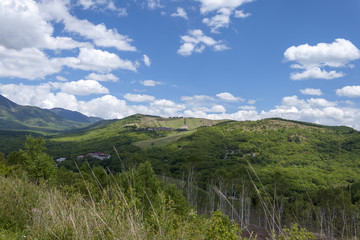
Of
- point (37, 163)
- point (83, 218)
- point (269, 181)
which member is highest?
point (83, 218)

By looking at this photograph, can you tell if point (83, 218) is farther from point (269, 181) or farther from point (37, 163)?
point (269, 181)

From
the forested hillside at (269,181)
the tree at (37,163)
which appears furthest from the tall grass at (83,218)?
the tree at (37,163)

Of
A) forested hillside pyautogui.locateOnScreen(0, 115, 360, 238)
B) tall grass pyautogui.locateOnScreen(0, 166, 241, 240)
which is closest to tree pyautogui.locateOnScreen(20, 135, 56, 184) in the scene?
forested hillside pyautogui.locateOnScreen(0, 115, 360, 238)

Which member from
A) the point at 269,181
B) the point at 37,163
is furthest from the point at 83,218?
the point at 269,181

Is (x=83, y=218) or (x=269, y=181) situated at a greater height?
(x=83, y=218)

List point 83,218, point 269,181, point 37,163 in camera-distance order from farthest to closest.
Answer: point 269,181 → point 37,163 → point 83,218

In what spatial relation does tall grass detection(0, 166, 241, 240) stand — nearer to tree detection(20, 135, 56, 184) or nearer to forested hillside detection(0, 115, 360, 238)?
forested hillside detection(0, 115, 360, 238)

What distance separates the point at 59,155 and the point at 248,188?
162 meters

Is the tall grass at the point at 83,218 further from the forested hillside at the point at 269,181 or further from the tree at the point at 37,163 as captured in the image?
the tree at the point at 37,163

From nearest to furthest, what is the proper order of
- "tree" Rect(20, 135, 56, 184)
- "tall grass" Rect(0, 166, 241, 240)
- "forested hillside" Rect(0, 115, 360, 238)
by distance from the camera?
"tall grass" Rect(0, 166, 241, 240) < "forested hillside" Rect(0, 115, 360, 238) < "tree" Rect(20, 135, 56, 184)

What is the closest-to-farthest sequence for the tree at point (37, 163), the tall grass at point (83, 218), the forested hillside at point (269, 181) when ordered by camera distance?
the tall grass at point (83, 218), the forested hillside at point (269, 181), the tree at point (37, 163)

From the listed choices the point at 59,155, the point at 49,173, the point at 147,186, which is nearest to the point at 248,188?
the point at 147,186

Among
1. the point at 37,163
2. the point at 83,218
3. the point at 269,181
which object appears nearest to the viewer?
the point at 83,218

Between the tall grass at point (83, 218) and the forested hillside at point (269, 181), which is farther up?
the tall grass at point (83, 218)
